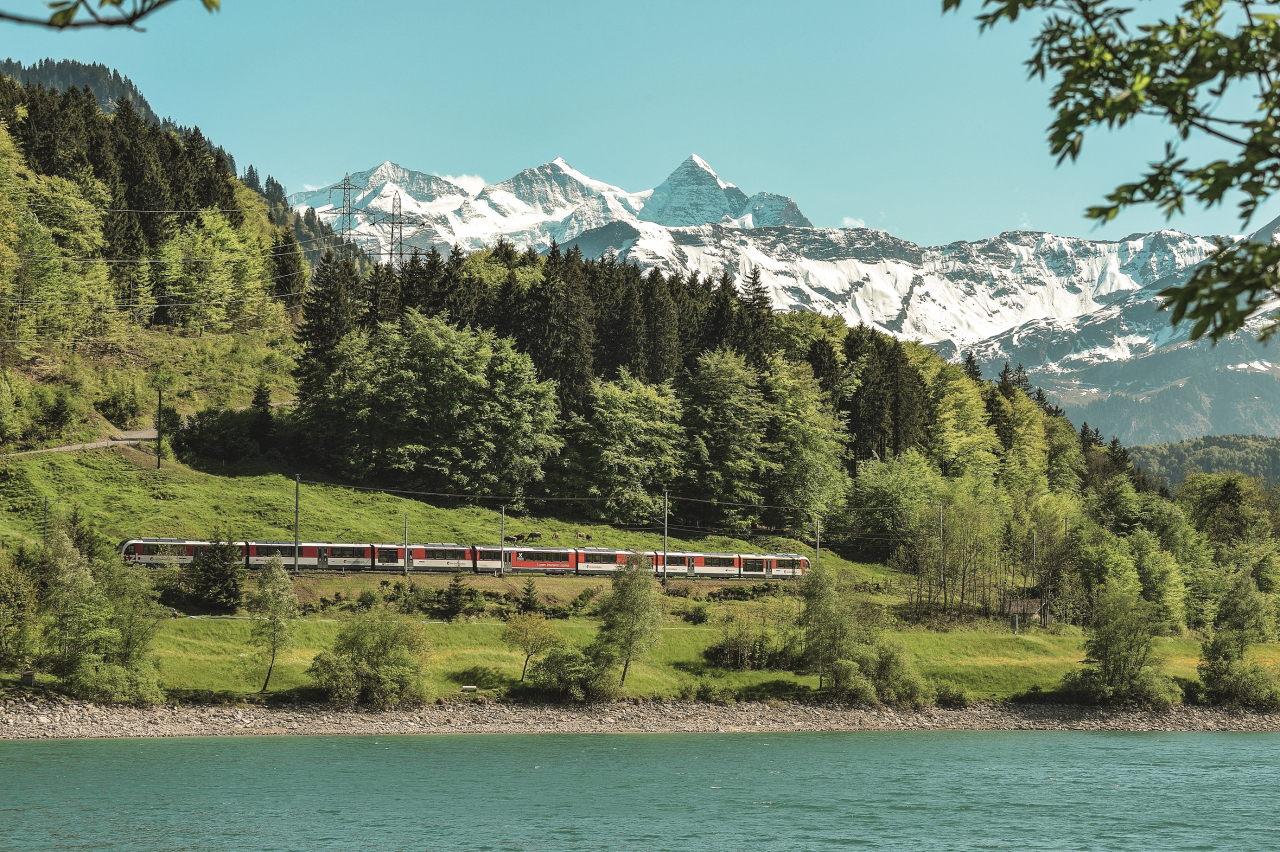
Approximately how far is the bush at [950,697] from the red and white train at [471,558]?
745 inches

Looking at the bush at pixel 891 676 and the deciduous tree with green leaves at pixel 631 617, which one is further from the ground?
the deciduous tree with green leaves at pixel 631 617

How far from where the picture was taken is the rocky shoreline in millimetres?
52375

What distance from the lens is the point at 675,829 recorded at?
3844cm

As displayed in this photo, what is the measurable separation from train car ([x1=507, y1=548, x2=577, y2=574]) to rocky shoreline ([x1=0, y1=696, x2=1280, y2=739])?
16055mm

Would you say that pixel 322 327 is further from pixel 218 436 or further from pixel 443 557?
pixel 443 557

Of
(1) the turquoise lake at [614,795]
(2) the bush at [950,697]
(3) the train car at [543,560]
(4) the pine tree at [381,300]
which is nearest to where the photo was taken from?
(1) the turquoise lake at [614,795]

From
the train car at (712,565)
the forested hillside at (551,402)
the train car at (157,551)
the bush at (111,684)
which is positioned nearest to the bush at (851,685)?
the forested hillside at (551,402)

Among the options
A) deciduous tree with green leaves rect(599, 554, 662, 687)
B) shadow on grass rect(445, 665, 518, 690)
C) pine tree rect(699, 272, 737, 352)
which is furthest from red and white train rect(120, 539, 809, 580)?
pine tree rect(699, 272, 737, 352)

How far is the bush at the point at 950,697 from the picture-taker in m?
70.6

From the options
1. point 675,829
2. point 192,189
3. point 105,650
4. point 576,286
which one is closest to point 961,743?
point 675,829

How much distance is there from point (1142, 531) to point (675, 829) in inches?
3225

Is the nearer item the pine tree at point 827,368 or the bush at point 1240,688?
the bush at point 1240,688

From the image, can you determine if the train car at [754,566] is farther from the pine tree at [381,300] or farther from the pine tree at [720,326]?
the pine tree at [381,300]

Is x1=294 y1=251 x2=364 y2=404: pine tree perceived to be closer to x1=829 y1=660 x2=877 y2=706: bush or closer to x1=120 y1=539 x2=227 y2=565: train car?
x1=120 y1=539 x2=227 y2=565: train car
